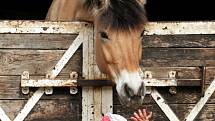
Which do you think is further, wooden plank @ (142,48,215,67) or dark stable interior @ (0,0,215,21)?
dark stable interior @ (0,0,215,21)

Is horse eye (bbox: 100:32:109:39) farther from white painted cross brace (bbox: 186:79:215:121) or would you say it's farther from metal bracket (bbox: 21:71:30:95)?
white painted cross brace (bbox: 186:79:215:121)

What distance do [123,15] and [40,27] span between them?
57 centimetres

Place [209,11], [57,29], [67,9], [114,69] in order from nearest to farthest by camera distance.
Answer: [114,69] → [57,29] → [67,9] → [209,11]

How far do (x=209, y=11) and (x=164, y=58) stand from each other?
325 cm

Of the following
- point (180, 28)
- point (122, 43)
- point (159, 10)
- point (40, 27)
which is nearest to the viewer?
point (122, 43)

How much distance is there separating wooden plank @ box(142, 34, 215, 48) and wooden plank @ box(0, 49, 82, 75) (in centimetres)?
56

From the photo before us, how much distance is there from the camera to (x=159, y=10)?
6.84m

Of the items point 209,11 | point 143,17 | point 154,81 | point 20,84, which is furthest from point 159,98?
point 209,11

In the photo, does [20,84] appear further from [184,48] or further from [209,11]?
[209,11]

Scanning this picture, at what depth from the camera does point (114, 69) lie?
3.02 m

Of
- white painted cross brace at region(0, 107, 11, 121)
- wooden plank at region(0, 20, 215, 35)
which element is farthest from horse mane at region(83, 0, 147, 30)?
white painted cross brace at region(0, 107, 11, 121)

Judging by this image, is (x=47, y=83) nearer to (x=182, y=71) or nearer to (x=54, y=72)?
(x=54, y=72)

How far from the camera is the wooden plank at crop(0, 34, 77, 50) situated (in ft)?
10.8

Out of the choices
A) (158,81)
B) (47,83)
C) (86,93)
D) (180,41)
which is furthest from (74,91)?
(180,41)
